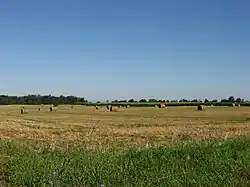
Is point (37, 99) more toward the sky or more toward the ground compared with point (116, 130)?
more toward the sky

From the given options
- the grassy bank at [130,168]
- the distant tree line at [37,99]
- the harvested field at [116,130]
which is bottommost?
the harvested field at [116,130]

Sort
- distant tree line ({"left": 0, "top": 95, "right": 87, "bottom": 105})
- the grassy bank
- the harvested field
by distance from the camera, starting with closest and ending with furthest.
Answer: the grassy bank
the harvested field
distant tree line ({"left": 0, "top": 95, "right": 87, "bottom": 105})

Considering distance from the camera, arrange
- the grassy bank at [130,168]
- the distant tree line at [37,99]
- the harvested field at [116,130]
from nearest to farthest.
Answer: the grassy bank at [130,168] < the harvested field at [116,130] < the distant tree line at [37,99]

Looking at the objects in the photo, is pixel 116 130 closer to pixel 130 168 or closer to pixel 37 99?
pixel 130 168

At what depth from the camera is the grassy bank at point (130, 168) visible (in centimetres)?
602

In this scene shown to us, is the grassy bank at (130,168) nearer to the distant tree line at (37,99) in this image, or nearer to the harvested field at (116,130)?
the harvested field at (116,130)

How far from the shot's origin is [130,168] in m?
6.78

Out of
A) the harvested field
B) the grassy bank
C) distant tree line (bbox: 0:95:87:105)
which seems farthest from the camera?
distant tree line (bbox: 0:95:87:105)

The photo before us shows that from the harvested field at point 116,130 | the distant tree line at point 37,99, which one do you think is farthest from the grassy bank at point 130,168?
the distant tree line at point 37,99

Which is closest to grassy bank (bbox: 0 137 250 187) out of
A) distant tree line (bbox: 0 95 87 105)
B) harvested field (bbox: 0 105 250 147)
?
harvested field (bbox: 0 105 250 147)

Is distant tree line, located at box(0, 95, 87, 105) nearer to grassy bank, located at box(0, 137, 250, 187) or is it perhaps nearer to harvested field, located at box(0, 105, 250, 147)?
harvested field, located at box(0, 105, 250, 147)

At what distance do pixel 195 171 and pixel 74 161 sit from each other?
6.10 ft

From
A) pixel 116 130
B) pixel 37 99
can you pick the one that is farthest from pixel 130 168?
pixel 37 99

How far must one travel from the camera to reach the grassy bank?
602cm
